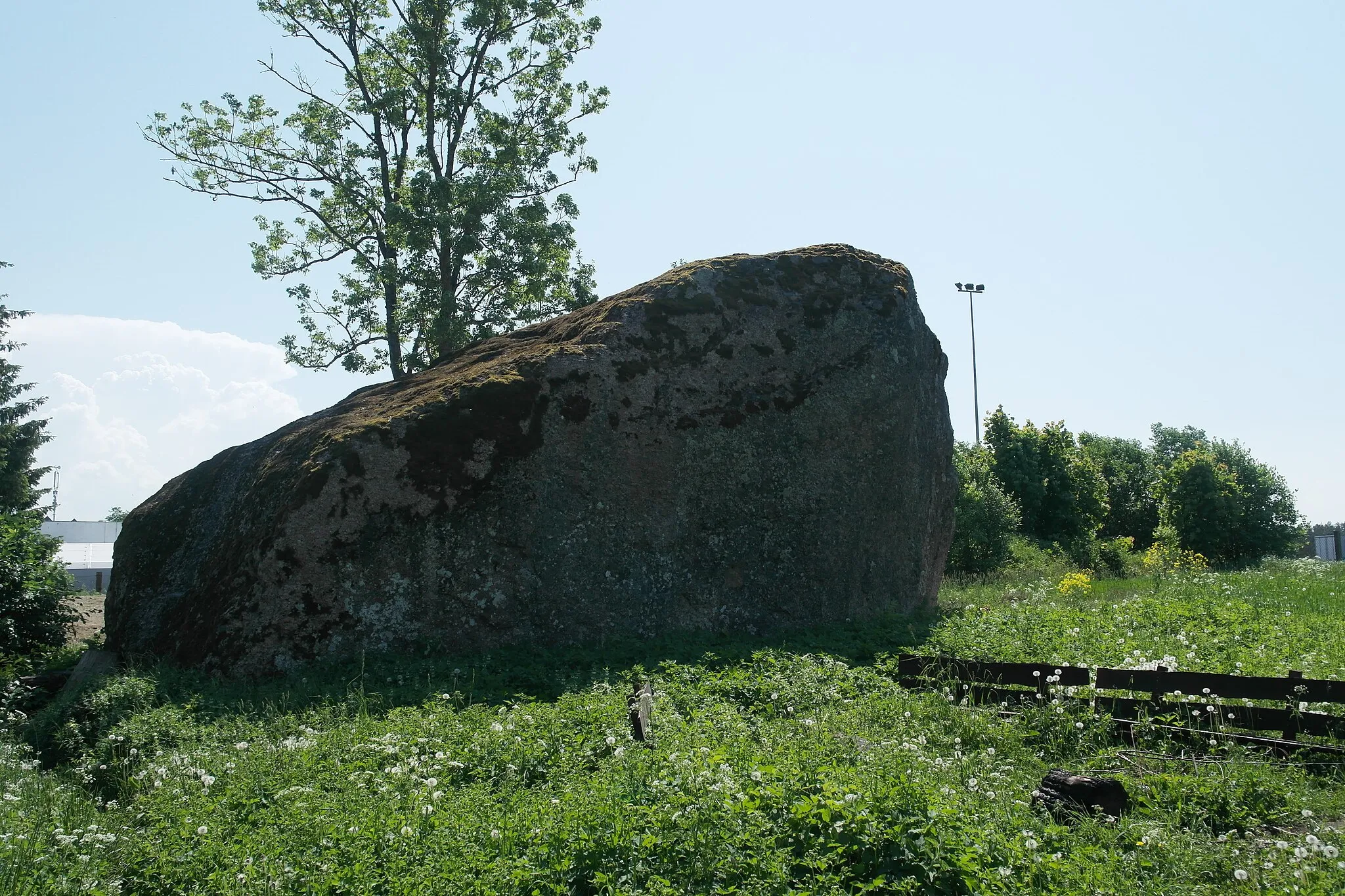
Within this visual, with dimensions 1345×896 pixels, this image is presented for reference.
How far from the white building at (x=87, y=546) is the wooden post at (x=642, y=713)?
42.2 metres

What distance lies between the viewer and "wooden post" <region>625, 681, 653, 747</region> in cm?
665

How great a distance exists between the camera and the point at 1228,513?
3044cm

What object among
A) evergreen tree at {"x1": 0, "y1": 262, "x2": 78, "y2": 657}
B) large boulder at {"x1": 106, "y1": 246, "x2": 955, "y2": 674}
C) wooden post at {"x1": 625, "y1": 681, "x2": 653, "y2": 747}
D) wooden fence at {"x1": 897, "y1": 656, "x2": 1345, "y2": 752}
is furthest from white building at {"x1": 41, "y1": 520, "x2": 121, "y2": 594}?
wooden fence at {"x1": 897, "y1": 656, "x2": 1345, "y2": 752}

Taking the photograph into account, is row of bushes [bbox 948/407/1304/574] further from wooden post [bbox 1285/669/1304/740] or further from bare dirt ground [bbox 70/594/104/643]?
bare dirt ground [bbox 70/594/104/643]

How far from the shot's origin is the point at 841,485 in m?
12.6

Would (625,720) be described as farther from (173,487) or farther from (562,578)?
(173,487)

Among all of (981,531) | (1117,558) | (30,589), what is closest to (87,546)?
(30,589)

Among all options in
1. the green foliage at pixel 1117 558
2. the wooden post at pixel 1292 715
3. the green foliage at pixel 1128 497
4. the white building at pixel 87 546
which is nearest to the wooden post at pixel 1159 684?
the wooden post at pixel 1292 715

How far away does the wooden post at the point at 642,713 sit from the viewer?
6652mm

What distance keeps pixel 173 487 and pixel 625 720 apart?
969 cm

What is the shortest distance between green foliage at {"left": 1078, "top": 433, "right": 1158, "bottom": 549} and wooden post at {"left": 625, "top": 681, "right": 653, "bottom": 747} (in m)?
36.9

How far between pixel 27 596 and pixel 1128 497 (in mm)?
47430

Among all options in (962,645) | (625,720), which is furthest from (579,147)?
(625,720)

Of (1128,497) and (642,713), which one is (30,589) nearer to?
(642,713)
